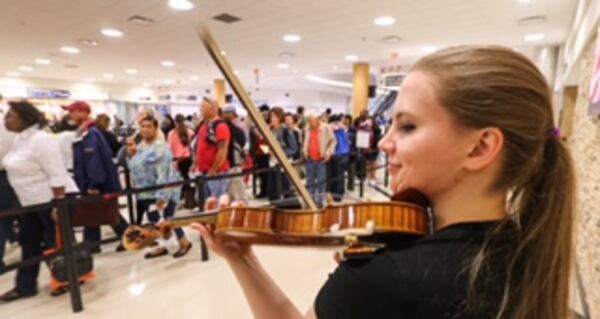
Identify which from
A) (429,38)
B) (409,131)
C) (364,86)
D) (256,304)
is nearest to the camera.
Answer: (409,131)

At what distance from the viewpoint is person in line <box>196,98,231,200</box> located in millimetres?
3686

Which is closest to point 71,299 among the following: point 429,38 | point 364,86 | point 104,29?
point 104,29

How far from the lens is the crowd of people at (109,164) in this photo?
262 centimetres

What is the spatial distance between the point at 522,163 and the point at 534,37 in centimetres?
811

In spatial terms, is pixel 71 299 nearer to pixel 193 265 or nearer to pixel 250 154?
pixel 193 265

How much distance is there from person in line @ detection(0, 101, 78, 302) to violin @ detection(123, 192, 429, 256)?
6.42 feet

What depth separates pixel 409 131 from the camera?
0.64 m

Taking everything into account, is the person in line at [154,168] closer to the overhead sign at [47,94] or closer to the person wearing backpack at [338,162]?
the person wearing backpack at [338,162]

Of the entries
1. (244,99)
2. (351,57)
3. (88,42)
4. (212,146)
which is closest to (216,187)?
(212,146)

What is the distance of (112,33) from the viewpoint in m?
6.40

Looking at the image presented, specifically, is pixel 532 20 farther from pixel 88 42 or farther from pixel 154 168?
pixel 88 42

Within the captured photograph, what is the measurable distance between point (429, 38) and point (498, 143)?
22.8ft

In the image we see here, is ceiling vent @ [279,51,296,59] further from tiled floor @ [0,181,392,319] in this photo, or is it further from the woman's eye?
the woman's eye

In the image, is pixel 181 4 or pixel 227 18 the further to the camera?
pixel 227 18
